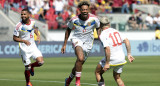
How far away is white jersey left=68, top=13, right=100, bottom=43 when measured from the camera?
1188 cm

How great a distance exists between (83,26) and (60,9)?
71.9 ft

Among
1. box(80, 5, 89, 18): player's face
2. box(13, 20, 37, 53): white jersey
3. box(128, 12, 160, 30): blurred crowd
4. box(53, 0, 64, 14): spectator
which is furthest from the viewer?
box(128, 12, 160, 30): blurred crowd

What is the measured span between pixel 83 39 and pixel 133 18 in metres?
22.9

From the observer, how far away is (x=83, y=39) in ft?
39.3

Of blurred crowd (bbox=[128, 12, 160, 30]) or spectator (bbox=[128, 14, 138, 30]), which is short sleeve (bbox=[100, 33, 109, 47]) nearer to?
spectator (bbox=[128, 14, 138, 30])

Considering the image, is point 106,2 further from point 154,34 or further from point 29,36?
point 29,36

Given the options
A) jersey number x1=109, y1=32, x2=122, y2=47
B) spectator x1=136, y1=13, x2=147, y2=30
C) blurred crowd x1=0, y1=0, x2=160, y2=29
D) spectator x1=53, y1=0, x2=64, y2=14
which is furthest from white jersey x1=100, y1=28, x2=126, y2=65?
spectator x1=136, y1=13, x2=147, y2=30

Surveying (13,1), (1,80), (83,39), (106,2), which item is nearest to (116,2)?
(106,2)

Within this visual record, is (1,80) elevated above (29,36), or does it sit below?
below

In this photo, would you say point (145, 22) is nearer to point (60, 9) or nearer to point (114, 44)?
point (60, 9)

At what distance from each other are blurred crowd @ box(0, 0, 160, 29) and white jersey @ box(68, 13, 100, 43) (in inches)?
782

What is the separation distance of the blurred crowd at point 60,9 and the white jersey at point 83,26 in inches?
782

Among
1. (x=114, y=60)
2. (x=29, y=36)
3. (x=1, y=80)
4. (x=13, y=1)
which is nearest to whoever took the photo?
(x=114, y=60)

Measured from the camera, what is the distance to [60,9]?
33656 millimetres
